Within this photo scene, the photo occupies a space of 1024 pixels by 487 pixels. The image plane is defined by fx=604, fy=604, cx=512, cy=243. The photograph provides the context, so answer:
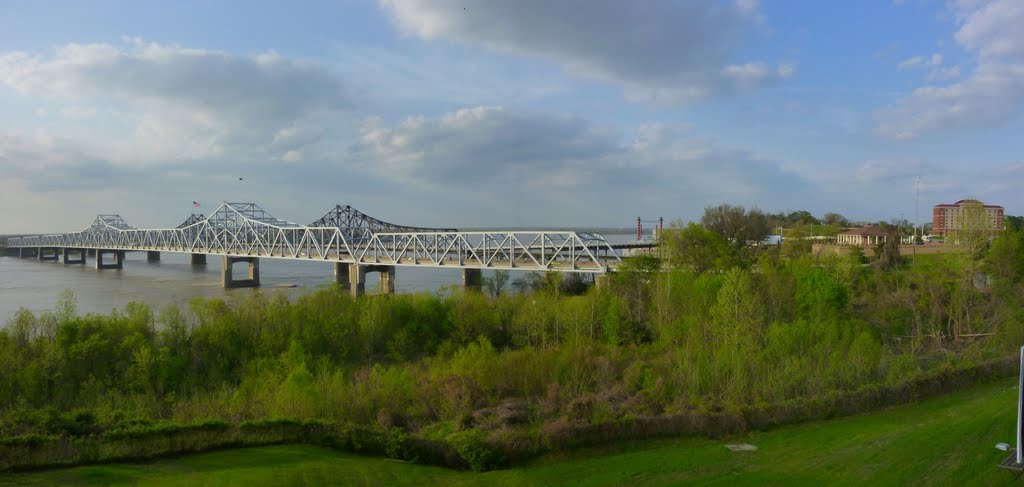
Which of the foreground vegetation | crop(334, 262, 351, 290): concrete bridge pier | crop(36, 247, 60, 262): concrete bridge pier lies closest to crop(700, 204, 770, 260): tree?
the foreground vegetation

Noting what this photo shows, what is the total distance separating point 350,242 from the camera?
75125 millimetres

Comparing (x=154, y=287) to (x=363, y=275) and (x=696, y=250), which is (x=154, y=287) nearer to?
(x=363, y=275)

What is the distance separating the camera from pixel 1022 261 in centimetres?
3456

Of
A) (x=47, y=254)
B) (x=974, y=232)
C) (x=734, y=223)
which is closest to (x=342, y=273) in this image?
(x=734, y=223)

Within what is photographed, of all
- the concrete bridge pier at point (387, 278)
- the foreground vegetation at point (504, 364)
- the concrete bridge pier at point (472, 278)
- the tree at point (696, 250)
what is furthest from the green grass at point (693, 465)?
the concrete bridge pier at point (387, 278)

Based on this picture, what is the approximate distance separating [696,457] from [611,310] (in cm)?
1390

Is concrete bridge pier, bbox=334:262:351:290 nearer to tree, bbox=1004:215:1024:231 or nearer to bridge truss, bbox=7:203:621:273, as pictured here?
bridge truss, bbox=7:203:621:273

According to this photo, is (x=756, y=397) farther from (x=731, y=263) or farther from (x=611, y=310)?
(x=731, y=263)

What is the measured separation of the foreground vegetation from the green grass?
793 millimetres

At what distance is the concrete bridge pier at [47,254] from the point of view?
421 ft

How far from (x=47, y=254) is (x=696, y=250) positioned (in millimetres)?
147127

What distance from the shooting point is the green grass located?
1221 cm

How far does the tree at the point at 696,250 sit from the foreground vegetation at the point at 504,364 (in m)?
2.08

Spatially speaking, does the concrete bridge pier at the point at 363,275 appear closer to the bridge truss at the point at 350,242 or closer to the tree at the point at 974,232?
the bridge truss at the point at 350,242
